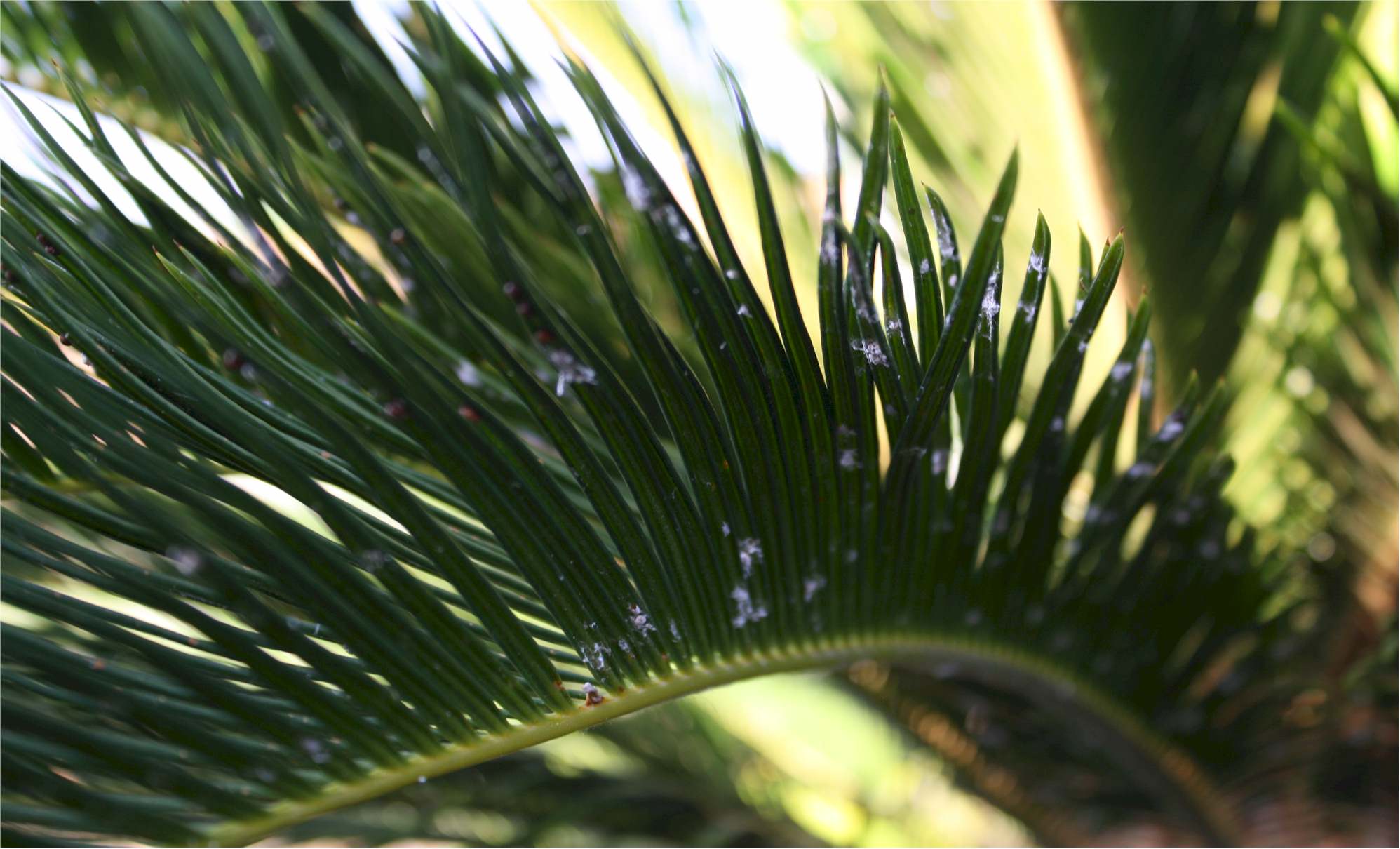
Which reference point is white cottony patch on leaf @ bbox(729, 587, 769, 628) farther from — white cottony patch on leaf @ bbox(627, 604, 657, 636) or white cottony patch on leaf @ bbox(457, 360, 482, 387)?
white cottony patch on leaf @ bbox(457, 360, 482, 387)

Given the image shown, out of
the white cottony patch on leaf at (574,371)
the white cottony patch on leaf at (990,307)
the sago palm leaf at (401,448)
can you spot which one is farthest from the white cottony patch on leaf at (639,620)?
the white cottony patch on leaf at (990,307)

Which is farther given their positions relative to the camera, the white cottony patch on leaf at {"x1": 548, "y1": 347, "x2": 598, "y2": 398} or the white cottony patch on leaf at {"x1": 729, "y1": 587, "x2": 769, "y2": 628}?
the white cottony patch on leaf at {"x1": 729, "y1": 587, "x2": 769, "y2": 628}

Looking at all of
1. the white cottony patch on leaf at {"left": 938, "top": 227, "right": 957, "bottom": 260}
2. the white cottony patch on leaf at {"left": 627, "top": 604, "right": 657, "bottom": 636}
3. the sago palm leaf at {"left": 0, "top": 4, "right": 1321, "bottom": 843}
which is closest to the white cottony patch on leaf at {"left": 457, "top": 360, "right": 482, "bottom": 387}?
the sago palm leaf at {"left": 0, "top": 4, "right": 1321, "bottom": 843}

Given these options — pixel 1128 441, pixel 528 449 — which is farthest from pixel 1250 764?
pixel 528 449

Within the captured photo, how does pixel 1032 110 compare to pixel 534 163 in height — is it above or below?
above

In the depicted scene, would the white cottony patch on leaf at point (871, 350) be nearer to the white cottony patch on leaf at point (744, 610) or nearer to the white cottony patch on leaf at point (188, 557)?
the white cottony patch on leaf at point (744, 610)

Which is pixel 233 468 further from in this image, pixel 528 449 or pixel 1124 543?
pixel 1124 543

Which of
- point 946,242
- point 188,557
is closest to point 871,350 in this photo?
point 946,242

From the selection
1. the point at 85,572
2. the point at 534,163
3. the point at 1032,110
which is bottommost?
the point at 85,572

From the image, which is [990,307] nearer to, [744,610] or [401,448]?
[744,610]
